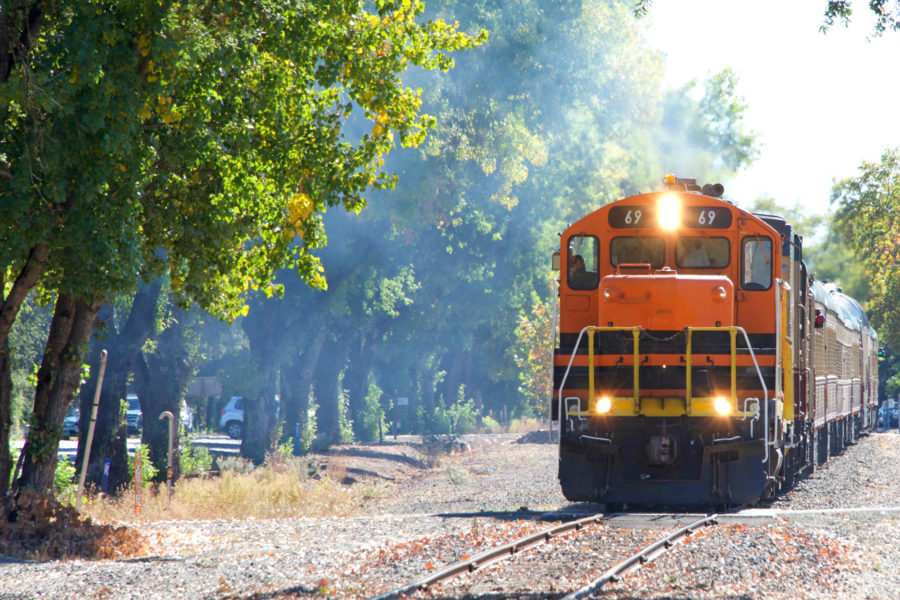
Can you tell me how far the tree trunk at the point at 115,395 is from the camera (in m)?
22.3

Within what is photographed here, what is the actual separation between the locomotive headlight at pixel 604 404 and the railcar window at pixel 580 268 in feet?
Result: 5.70

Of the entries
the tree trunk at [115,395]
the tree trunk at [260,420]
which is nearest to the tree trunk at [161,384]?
the tree trunk at [115,395]

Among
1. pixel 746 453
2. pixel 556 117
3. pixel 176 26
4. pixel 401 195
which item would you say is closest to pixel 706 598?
pixel 746 453

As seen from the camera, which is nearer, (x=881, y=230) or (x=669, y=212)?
(x=669, y=212)

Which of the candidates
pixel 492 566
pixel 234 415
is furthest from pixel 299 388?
pixel 492 566

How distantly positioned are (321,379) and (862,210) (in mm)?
24427

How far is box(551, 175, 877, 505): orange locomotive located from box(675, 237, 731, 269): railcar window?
1cm

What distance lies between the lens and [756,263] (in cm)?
1299

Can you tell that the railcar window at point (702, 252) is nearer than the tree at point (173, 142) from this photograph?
No

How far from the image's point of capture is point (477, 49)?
34.4m

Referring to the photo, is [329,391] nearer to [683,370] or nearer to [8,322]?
[8,322]

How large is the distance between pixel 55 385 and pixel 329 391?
100 ft

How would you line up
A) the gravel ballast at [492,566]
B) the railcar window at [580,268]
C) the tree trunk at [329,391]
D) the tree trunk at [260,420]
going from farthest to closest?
the tree trunk at [329,391]
the tree trunk at [260,420]
the railcar window at [580,268]
the gravel ballast at [492,566]

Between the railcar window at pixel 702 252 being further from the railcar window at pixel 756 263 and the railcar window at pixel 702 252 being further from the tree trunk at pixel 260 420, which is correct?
the tree trunk at pixel 260 420
